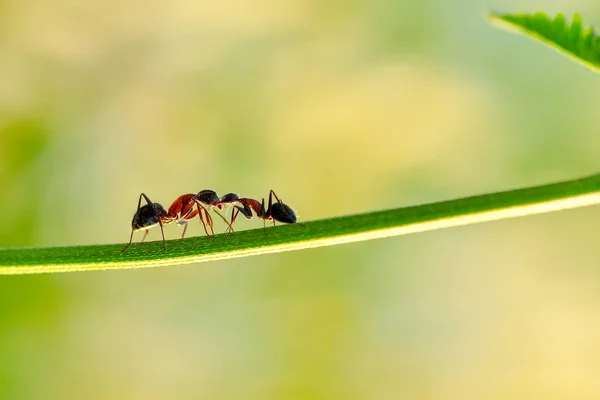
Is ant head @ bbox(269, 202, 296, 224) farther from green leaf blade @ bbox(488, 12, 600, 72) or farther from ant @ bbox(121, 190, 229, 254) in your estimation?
green leaf blade @ bbox(488, 12, 600, 72)

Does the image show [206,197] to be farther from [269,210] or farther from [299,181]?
[299,181]

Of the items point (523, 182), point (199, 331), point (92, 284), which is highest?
point (523, 182)

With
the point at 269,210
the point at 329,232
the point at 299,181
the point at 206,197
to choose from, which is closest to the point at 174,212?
the point at 206,197

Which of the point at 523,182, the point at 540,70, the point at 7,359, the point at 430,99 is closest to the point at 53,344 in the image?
the point at 7,359

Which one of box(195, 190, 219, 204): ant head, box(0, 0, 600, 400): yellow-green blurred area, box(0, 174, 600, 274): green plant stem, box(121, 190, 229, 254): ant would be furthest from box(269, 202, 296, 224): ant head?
box(0, 0, 600, 400): yellow-green blurred area

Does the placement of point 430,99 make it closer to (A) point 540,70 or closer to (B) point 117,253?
(A) point 540,70

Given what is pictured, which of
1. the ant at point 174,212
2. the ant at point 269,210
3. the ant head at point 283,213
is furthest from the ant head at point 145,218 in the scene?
the ant head at point 283,213
